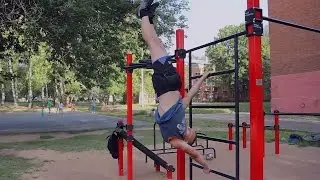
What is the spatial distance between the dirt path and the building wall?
12.7 metres

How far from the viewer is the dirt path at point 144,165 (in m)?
7.70

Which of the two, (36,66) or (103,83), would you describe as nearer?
(103,83)

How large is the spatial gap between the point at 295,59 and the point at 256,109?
2206cm

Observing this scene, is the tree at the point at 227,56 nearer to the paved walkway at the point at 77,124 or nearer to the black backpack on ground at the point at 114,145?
the paved walkway at the point at 77,124

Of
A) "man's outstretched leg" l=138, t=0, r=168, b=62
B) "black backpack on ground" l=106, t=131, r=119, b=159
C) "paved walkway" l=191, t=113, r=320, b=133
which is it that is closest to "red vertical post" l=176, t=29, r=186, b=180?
"man's outstretched leg" l=138, t=0, r=168, b=62

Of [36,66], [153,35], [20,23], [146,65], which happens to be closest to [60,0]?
[20,23]

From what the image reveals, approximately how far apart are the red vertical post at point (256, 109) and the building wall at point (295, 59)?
66.4 feet

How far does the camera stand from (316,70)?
2269 cm

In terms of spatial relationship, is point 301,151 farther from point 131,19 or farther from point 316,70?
point 316,70

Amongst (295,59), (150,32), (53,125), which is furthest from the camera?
(295,59)

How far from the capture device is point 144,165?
900cm

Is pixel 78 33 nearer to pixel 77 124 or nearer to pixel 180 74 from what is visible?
pixel 77 124

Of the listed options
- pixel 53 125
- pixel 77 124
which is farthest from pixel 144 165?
pixel 77 124

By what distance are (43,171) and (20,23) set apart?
6.77 metres
